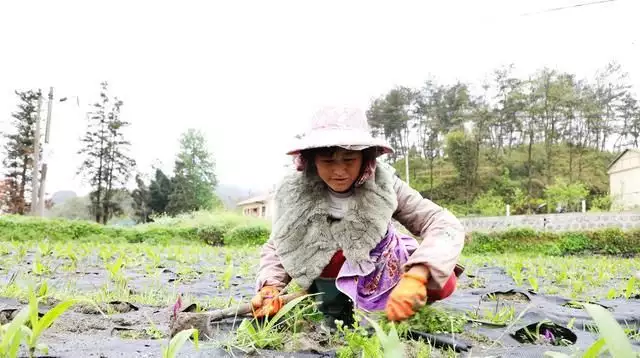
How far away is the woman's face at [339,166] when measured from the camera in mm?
1964

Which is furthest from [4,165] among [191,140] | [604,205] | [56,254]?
[604,205]

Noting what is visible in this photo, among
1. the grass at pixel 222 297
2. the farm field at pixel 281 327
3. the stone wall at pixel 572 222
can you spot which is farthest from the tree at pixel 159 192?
the farm field at pixel 281 327

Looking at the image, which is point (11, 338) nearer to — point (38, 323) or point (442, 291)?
point (38, 323)

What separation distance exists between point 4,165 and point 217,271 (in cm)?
3256

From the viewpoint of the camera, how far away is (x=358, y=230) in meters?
2.00

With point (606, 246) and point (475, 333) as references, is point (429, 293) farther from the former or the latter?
point (606, 246)

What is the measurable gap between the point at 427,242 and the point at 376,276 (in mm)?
262

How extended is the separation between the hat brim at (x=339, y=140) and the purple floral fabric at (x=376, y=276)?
16.8 inches

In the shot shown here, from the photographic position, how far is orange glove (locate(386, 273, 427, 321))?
1678 mm

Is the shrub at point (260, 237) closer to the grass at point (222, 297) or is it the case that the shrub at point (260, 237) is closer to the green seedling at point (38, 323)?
the grass at point (222, 297)

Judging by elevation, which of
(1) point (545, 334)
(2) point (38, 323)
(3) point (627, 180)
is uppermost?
(3) point (627, 180)

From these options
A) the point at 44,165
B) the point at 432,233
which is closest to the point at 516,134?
the point at 44,165

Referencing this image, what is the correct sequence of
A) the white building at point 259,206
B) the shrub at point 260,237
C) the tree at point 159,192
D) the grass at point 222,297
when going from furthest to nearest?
the white building at point 259,206 → the tree at point 159,192 → the shrub at point 260,237 → the grass at point 222,297

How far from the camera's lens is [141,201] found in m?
36.4
